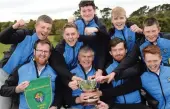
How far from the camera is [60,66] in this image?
530 cm

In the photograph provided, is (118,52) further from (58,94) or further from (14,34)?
(14,34)

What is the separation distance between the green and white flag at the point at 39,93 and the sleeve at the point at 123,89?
80 centimetres

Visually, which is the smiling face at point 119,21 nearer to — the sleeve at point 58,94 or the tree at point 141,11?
the sleeve at point 58,94

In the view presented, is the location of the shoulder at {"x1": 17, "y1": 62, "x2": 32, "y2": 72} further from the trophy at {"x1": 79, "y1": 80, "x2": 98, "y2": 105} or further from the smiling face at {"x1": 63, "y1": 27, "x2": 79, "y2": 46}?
the trophy at {"x1": 79, "y1": 80, "x2": 98, "y2": 105}

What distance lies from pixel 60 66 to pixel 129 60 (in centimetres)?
104

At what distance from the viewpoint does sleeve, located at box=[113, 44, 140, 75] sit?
5223 mm

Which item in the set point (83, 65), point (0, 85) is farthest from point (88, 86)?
point (0, 85)

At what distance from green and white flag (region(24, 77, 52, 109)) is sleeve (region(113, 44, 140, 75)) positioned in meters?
1.02

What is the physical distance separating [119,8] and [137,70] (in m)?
1.17

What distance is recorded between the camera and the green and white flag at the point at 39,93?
16.4 ft

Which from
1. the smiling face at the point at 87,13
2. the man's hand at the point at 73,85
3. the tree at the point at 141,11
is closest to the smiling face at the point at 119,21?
the smiling face at the point at 87,13

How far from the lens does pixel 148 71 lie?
5164 millimetres

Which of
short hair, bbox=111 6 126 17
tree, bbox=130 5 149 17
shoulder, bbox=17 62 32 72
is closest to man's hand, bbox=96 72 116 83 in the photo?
shoulder, bbox=17 62 32 72

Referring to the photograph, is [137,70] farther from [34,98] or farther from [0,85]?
[0,85]
